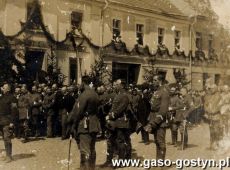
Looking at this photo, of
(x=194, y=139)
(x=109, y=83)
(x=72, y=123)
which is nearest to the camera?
(x=72, y=123)

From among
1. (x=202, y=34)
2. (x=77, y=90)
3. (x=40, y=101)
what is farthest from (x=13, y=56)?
(x=202, y=34)

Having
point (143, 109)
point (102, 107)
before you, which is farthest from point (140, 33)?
point (102, 107)

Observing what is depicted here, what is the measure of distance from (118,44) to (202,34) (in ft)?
3.77

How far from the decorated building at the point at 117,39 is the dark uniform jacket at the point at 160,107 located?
2.36 ft

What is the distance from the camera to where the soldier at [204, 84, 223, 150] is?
6.83 meters

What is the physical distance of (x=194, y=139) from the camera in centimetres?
746

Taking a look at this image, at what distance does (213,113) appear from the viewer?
7.16m

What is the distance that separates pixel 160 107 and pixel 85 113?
950 millimetres

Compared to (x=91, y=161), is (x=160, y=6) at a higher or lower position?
higher

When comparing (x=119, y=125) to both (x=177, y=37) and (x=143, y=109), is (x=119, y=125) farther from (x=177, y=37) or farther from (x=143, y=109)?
(x=177, y=37)

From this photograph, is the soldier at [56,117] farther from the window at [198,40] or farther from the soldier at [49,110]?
the window at [198,40]

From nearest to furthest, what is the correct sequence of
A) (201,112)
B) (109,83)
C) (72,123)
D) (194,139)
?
(72,123)
(109,83)
(194,139)
(201,112)

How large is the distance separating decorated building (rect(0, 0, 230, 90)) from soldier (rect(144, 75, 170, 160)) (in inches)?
28.6

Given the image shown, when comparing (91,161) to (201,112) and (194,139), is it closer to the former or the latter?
(194,139)
